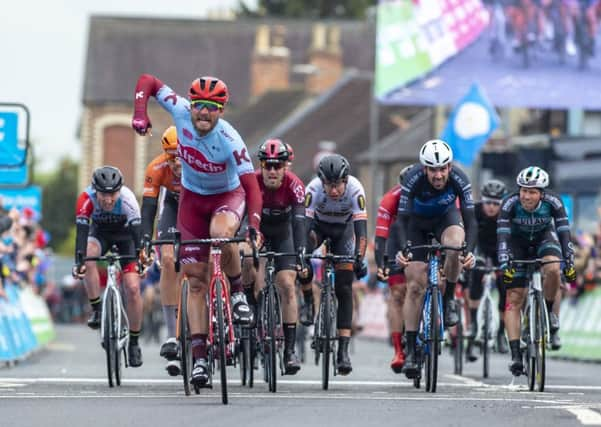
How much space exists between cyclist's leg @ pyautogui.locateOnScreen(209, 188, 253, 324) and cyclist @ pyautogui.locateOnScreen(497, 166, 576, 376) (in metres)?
3.28

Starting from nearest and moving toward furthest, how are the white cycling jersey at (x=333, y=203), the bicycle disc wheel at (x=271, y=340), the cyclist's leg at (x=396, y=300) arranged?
1. the bicycle disc wheel at (x=271, y=340)
2. the white cycling jersey at (x=333, y=203)
3. the cyclist's leg at (x=396, y=300)

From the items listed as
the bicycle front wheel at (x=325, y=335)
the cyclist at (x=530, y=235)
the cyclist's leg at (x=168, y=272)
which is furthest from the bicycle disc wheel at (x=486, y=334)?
the cyclist's leg at (x=168, y=272)

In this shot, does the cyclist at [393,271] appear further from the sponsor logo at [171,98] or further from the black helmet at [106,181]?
the sponsor logo at [171,98]

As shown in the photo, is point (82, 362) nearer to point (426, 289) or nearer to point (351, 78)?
point (426, 289)

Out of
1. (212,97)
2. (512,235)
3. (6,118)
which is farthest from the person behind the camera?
(6,118)

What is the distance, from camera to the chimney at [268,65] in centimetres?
8456

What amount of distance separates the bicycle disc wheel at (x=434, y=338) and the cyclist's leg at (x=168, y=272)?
2.14 m

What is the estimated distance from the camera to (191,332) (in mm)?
14211

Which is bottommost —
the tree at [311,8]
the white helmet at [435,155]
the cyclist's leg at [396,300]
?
the cyclist's leg at [396,300]

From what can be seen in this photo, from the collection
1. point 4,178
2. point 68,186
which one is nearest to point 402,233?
point 4,178

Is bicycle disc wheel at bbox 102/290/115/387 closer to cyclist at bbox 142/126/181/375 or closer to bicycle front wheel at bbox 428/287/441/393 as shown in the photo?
cyclist at bbox 142/126/181/375

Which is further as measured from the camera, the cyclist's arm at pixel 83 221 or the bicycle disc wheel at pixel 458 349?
the bicycle disc wheel at pixel 458 349

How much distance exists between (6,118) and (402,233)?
30.7 feet

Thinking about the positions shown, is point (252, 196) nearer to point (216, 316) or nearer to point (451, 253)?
point (216, 316)
